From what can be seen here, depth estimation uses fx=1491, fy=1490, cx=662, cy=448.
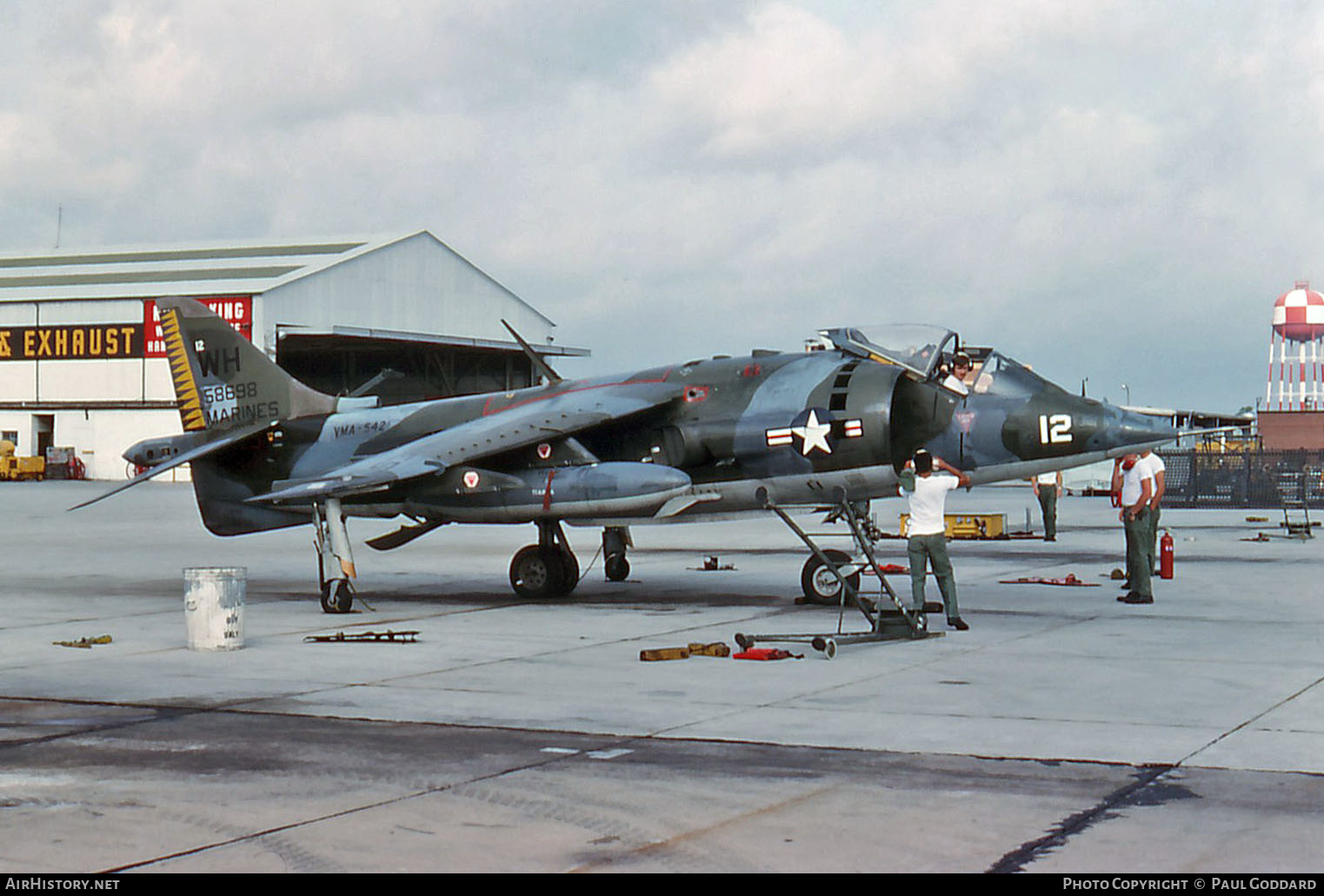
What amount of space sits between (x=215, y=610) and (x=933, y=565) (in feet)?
A: 22.1

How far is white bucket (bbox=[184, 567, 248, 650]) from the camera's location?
43.7 ft

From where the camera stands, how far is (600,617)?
1633 centimetres

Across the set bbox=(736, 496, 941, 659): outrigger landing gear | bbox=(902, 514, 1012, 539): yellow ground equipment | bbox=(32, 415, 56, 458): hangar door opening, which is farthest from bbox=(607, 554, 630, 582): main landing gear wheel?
bbox=(32, 415, 56, 458): hangar door opening

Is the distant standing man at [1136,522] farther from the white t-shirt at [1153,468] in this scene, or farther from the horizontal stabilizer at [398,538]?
the horizontal stabilizer at [398,538]

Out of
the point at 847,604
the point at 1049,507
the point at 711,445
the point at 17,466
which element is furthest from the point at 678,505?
the point at 17,466

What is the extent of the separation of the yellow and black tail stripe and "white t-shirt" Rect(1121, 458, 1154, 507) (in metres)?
12.2

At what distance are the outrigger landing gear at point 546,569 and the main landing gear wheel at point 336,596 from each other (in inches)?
104

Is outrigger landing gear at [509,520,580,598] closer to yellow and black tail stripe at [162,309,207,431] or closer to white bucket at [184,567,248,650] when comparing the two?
yellow and black tail stripe at [162,309,207,431]

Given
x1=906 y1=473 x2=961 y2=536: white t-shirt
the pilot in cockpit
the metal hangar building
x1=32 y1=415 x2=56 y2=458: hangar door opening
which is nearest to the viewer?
x1=906 y1=473 x2=961 y2=536: white t-shirt

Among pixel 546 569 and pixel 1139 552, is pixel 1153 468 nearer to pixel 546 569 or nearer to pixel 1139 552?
pixel 1139 552

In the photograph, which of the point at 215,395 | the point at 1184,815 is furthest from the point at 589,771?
the point at 215,395

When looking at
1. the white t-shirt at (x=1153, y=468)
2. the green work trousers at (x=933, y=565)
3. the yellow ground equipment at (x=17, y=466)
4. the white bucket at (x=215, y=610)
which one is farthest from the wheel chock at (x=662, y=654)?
the yellow ground equipment at (x=17, y=466)

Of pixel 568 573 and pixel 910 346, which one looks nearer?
pixel 910 346

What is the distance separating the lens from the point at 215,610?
1330cm
